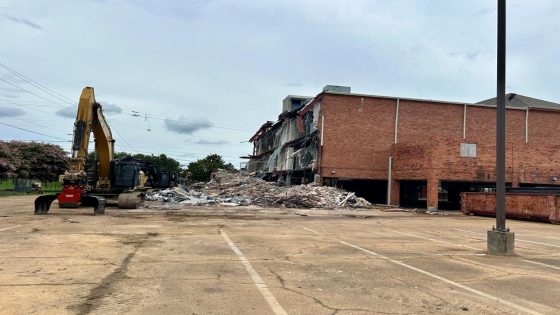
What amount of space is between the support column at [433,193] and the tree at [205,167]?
241 feet

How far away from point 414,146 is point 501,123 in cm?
2858

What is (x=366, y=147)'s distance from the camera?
4628 centimetres

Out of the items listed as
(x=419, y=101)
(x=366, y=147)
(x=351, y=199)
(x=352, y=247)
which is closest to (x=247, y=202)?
(x=351, y=199)

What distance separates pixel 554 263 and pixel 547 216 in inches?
689

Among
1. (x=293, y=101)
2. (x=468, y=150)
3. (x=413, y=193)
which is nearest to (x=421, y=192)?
(x=413, y=193)

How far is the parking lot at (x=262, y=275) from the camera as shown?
670 cm

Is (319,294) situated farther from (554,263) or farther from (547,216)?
(547,216)

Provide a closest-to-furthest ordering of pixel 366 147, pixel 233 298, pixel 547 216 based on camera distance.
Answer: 1. pixel 233 298
2. pixel 547 216
3. pixel 366 147

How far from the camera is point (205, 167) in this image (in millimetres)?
110125

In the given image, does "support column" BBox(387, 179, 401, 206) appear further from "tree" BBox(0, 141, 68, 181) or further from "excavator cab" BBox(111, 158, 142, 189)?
"tree" BBox(0, 141, 68, 181)

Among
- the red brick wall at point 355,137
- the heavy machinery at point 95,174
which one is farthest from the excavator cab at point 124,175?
the red brick wall at point 355,137

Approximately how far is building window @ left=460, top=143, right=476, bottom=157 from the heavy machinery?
24.0 m

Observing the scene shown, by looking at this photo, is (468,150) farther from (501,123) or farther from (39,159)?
(39,159)

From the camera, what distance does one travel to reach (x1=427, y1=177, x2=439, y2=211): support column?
37.6 metres
